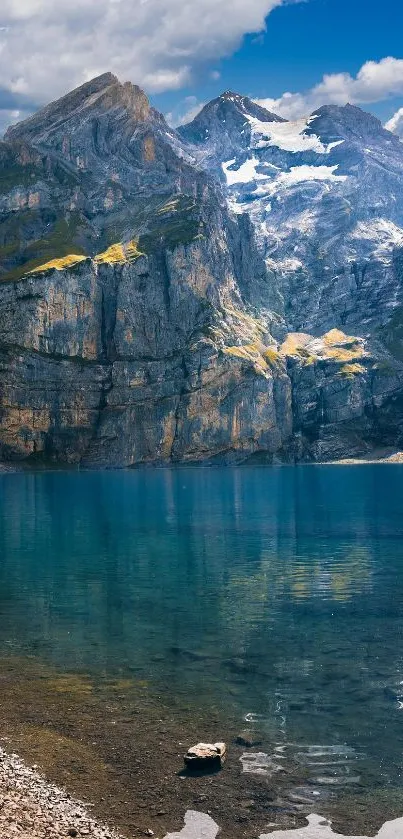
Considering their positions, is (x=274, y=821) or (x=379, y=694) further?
(x=379, y=694)

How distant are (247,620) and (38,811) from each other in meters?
36.8

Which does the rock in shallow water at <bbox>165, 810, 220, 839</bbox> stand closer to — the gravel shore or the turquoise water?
the gravel shore

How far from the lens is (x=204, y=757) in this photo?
3853 cm

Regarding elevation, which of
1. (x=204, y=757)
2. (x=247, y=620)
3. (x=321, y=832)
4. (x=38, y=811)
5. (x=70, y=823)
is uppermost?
(x=247, y=620)

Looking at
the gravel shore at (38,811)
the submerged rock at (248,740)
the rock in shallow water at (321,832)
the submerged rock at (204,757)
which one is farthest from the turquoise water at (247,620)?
the gravel shore at (38,811)

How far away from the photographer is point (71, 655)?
193 ft

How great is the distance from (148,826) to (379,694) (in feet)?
67.1

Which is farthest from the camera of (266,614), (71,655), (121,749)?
(266,614)

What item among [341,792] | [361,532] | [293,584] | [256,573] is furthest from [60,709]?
[361,532]

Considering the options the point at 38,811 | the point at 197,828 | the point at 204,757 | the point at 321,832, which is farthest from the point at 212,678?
the point at 38,811

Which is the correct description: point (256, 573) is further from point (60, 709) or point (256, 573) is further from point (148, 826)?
point (148, 826)

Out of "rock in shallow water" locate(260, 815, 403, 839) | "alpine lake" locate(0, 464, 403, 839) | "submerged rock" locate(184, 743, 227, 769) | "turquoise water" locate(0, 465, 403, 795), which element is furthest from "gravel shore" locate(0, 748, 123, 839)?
"turquoise water" locate(0, 465, 403, 795)

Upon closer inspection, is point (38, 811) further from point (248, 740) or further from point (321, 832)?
point (248, 740)

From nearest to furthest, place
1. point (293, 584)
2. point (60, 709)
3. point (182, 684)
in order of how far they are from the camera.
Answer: point (60, 709) < point (182, 684) < point (293, 584)
